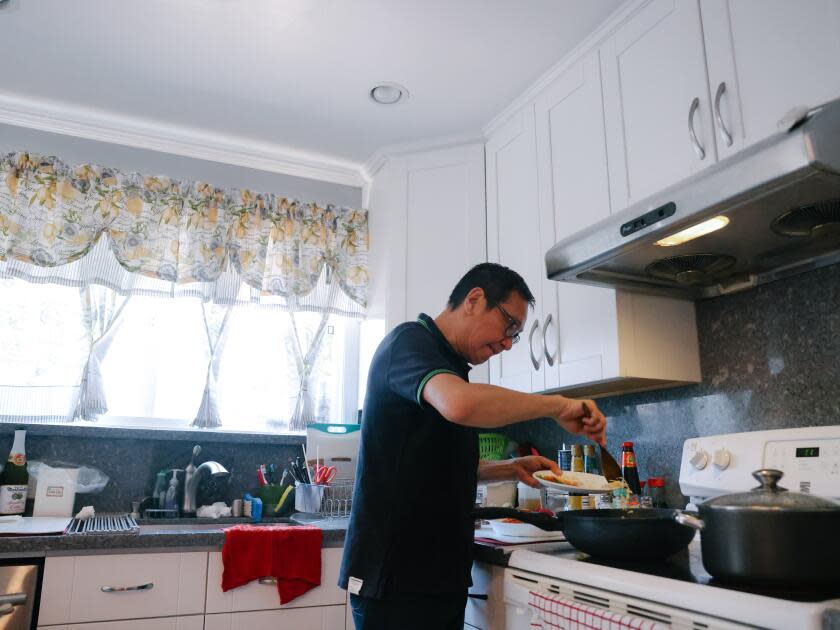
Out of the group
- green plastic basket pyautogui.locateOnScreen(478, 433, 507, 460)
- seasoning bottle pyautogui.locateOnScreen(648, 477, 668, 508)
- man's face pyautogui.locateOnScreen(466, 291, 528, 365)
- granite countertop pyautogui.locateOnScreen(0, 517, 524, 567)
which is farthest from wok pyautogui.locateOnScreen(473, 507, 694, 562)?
green plastic basket pyautogui.locateOnScreen(478, 433, 507, 460)

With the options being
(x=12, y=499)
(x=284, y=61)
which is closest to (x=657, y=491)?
(x=284, y=61)

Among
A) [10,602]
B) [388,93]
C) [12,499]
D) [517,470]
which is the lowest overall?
[10,602]

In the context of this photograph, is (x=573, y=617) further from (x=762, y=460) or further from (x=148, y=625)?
(x=148, y=625)

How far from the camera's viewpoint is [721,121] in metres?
1.68

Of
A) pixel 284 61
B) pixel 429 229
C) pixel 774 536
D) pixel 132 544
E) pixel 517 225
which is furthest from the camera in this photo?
pixel 429 229

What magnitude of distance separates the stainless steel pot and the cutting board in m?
1.76

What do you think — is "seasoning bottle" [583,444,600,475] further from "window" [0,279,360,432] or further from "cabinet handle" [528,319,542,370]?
"window" [0,279,360,432]

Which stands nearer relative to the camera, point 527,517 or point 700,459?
point 527,517

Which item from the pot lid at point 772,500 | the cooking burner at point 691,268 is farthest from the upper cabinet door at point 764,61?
the pot lid at point 772,500

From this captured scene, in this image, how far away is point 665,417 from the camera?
221 centimetres

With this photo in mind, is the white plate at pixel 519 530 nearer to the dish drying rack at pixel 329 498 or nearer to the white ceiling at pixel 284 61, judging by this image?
the dish drying rack at pixel 329 498

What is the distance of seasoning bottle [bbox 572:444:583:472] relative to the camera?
7.42 feet

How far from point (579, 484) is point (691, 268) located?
705mm

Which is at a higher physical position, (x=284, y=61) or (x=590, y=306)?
(x=284, y=61)
